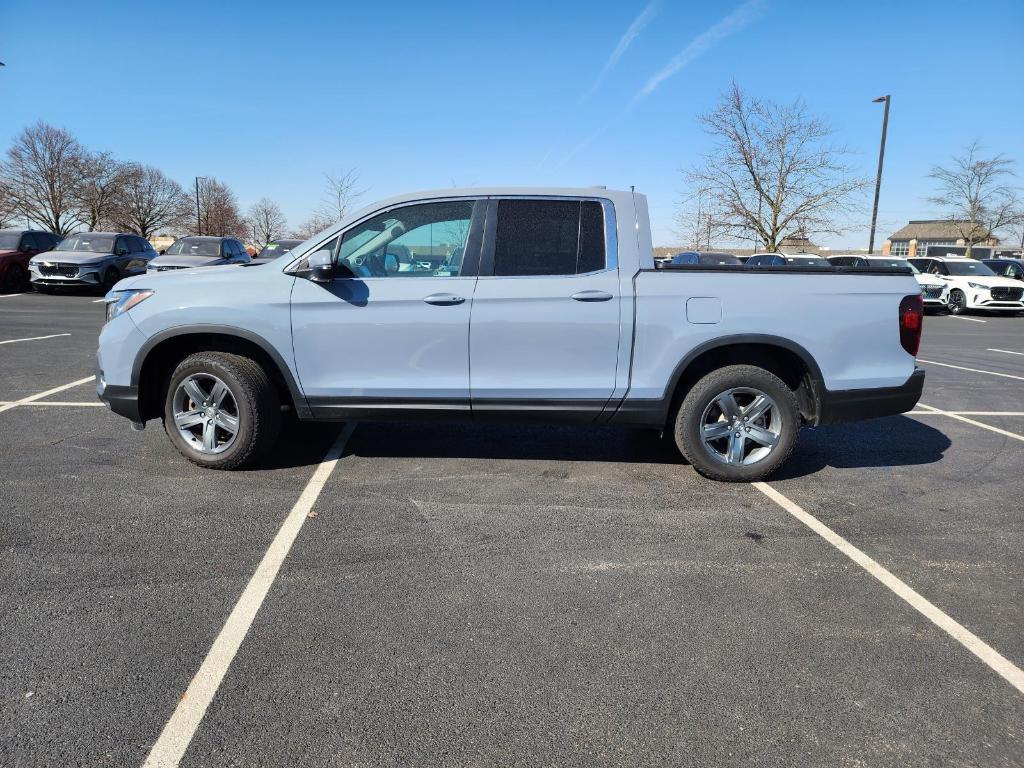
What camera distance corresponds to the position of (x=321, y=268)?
427 cm

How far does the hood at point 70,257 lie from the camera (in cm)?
1808

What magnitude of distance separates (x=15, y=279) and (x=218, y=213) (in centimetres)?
5242

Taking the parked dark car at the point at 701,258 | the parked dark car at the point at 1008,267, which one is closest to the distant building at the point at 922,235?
the parked dark car at the point at 1008,267

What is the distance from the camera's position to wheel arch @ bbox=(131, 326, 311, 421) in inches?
176

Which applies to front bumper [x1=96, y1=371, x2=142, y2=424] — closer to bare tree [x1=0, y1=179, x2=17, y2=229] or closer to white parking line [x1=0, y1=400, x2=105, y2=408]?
white parking line [x1=0, y1=400, x2=105, y2=408]

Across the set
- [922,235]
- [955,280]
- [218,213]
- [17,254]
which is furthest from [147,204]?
[922,235]

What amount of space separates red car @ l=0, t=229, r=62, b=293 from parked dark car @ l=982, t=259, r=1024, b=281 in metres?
30.7

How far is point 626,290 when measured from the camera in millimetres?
4359

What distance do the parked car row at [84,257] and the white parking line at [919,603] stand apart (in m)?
15.8

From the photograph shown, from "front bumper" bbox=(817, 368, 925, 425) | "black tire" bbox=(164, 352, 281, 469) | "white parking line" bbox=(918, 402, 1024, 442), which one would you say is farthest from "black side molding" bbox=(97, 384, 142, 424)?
"white parking line" bbox=(918, 402, 1024, 442)

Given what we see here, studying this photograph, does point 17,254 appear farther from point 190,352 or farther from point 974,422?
point 974,422

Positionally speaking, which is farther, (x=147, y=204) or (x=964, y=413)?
(x=147, y=204)

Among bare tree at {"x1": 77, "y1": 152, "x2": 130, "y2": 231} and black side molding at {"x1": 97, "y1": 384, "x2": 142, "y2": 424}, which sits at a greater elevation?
A: bare tree at {"x1": 77, "y1": 152, "x2": 130, "y2": 231}

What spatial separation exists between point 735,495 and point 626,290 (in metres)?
1.52
